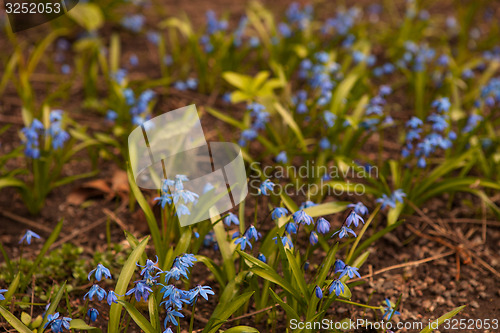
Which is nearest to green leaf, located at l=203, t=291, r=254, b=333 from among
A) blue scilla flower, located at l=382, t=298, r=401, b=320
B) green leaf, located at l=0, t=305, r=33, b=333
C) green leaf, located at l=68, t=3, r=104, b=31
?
blue scilla flower, located at l=382, t=298, r=401, b=320

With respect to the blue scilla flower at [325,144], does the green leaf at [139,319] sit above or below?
below

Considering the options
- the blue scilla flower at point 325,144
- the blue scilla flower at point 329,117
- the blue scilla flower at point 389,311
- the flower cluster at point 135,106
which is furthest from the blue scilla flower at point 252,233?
the flower cluster at point 135,106

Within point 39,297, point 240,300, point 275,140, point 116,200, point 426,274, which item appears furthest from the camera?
point 275,140

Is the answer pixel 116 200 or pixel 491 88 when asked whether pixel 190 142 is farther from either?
pixel 491 88

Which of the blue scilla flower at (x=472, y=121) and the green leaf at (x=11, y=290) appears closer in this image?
the green leaf at (x=11, y=290)

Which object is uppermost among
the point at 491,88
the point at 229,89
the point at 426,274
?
the point at 491,88

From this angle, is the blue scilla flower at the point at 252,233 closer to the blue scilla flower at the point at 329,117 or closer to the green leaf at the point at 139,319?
the green leaf at the point at 139,319

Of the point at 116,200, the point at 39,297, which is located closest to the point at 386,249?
the point at 116,200
